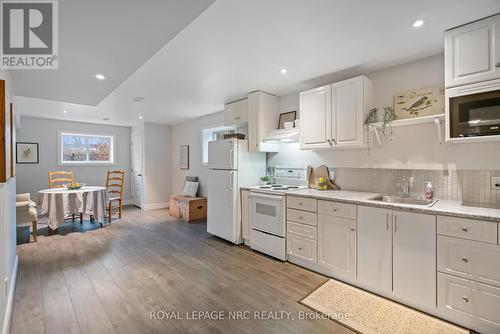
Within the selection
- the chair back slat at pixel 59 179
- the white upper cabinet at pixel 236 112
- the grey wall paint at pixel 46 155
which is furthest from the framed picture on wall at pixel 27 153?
the white upper cabinet at pixel 236 112

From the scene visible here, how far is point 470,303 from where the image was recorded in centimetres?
176

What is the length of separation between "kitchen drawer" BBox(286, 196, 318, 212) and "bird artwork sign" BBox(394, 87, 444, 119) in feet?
4.40

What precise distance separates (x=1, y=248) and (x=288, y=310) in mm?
2266

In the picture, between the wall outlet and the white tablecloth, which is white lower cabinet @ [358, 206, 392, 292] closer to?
the wall outlet

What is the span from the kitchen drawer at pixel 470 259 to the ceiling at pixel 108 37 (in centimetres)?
254

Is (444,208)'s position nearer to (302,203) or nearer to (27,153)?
(302,203)

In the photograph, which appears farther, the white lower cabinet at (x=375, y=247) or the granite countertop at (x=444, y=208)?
Result: the white lower cabinet at (x=375, y=247)

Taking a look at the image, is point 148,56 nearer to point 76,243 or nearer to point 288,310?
point 288,310

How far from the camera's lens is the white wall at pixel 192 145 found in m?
5.42

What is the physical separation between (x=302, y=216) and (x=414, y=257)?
1.14m

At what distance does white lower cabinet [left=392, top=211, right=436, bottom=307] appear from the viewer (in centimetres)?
193

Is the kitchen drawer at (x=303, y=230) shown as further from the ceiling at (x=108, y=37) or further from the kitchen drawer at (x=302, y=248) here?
the ceiling at (x=108, y=37)

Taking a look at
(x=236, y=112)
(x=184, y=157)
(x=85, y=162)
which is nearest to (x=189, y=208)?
(x=184, y=157)

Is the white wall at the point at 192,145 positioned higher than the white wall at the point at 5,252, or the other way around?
the white wall at the point at 192,145
